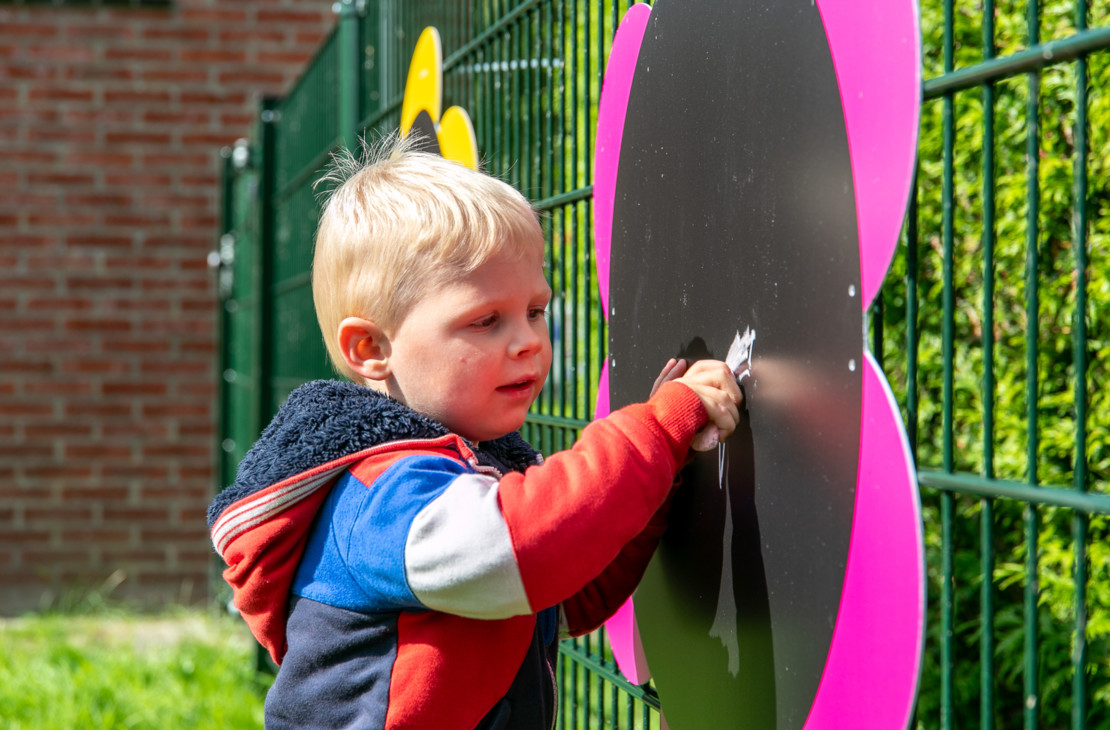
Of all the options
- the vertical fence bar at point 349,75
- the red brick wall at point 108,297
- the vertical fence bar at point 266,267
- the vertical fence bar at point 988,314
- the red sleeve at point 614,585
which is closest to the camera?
the vertical fence bar at point 988,314

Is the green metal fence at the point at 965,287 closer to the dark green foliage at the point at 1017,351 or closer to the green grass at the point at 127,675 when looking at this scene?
the dark green foliage at the point at 1017,351

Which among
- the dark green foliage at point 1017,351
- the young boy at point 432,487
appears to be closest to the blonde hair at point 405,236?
the young boy at point 432,487

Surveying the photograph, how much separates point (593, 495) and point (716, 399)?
A: 167 millimetres

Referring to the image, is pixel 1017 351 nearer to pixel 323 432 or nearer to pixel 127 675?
pixel 323 432

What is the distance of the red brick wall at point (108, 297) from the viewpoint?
5.88m

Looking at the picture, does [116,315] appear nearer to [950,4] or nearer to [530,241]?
[530,241]

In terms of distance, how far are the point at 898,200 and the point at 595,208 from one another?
75cm

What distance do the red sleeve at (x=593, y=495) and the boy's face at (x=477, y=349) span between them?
16 cm

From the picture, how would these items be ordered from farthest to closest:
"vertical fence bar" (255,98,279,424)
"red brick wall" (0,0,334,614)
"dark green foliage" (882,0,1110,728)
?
"red brick wall" (0,0,334,614)
"vertical fence bar" (255,98,279,424)
"dark green foliage" (882,0,1110,728)

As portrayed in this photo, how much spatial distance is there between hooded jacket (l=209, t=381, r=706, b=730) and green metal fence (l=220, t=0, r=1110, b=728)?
0.28 metres

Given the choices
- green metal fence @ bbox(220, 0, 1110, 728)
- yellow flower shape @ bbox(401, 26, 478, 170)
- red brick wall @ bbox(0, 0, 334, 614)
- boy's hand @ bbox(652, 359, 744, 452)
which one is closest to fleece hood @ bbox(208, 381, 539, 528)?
boy's hand @ bbox(652, 359, 744, 452)

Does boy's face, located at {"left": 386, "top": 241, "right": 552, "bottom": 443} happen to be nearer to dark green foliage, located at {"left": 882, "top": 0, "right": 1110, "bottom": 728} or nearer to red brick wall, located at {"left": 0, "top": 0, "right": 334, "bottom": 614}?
dark green foliage, located at {"left": 882, "top": 0, "right": 1110, "bottom": 728}

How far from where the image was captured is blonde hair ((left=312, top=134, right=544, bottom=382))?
4.33ft

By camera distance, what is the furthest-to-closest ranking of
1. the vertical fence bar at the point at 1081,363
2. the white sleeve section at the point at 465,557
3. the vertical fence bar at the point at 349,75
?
the vertical fence bar at the point at 349,75, the white sleeve section at the point at 465,557, the vertical fence bar at the point at 1081,363
